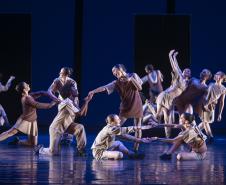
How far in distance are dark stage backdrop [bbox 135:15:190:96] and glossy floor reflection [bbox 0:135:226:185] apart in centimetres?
496

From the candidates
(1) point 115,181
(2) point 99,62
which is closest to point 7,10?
(2) point 99,62

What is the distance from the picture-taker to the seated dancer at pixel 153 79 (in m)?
13.4

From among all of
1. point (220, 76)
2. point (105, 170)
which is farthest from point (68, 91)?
point (220, 76)

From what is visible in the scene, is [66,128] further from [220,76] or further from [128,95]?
[220,76]

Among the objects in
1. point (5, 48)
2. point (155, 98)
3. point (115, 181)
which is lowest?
point (115, 181)

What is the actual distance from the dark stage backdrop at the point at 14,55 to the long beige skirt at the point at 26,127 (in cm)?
386

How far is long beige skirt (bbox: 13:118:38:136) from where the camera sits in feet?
39.8

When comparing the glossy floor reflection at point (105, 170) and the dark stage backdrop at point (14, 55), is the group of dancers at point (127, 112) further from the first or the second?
the dark stage backdrop at point (14, 55)

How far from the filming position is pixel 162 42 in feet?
52.2

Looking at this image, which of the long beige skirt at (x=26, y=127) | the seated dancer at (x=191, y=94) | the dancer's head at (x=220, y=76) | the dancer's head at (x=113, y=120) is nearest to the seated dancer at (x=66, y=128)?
the dancer's head at (x=113, y=120)

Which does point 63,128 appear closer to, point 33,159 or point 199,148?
point 33,159

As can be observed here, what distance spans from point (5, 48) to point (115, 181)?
8.51 meters

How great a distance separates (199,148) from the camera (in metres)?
10.3

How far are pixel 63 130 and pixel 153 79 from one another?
3343mm
